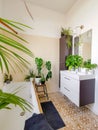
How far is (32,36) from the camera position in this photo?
109 inches

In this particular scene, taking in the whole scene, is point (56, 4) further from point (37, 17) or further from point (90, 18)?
point (90, 18)

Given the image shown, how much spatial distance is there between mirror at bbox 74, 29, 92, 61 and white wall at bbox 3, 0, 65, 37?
35.7 inches

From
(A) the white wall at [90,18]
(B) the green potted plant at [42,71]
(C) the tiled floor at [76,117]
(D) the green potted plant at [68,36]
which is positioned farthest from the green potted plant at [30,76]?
(A) the white wall at [90,18]

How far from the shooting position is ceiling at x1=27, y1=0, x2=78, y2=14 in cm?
251

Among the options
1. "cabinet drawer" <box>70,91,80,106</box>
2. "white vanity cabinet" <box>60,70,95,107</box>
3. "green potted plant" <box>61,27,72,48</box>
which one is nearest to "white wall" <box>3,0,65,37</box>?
"green potted plant" <box>61,27,72,48</box>

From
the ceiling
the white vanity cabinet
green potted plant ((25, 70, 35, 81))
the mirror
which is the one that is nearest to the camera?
the white vanity cabinet

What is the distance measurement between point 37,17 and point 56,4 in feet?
2.20

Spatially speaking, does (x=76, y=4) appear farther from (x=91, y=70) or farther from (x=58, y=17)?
(x=91, y=70)

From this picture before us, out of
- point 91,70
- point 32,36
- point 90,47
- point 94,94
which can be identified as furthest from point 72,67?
point 32,36

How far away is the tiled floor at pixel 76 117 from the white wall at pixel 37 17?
2203mm

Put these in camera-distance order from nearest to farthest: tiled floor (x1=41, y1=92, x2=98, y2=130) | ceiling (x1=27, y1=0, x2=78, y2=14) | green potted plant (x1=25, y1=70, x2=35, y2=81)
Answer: tiled floor (x1=41, y1=92, x2=98, y2=130) < ceiling (x1=27, y1=0, x2=78, y2=14) < green potted plant (x1=25, y1=70, x2=35, y2=81)

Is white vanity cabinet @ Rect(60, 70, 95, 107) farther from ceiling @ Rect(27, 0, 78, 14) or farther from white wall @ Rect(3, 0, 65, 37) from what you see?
ceiling @ Rect(27, 0, 78, 14)

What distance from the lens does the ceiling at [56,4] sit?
251 centimetres

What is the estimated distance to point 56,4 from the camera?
2.63 m
